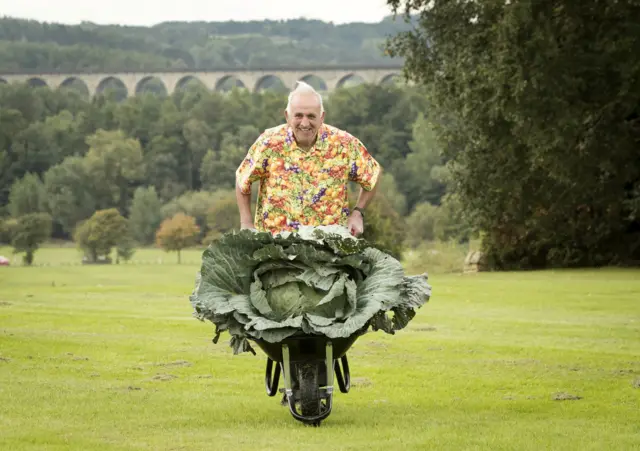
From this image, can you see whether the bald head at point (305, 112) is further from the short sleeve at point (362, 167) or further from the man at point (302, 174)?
the short sleeve at point (362, 167)

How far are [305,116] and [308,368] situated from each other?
1547 millimetres

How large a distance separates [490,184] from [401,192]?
6407cm

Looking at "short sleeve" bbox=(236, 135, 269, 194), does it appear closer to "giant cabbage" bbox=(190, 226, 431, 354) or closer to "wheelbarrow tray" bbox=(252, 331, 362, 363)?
"giant cabbage" bbox=(190, 226, 431, 354)

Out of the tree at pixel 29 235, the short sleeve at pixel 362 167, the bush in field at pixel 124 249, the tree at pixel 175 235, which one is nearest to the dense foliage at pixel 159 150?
the tree at pixel 175 235

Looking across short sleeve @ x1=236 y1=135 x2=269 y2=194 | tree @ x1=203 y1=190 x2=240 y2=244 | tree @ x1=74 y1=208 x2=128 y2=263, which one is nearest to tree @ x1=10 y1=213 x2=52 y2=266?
tree @ x1=74 y1=208 x2=128 y2=263

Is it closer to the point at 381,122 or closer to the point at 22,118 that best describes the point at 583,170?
the point at 381,122

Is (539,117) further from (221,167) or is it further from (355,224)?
(221,167)

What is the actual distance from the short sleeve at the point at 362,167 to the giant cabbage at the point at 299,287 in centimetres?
67

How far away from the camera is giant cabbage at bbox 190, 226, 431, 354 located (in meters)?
7.23

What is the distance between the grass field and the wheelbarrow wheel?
14 centimetres

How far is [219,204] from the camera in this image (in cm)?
8494

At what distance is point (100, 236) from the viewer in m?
72.2

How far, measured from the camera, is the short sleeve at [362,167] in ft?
26.6

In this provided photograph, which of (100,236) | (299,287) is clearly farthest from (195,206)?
(299,287)
